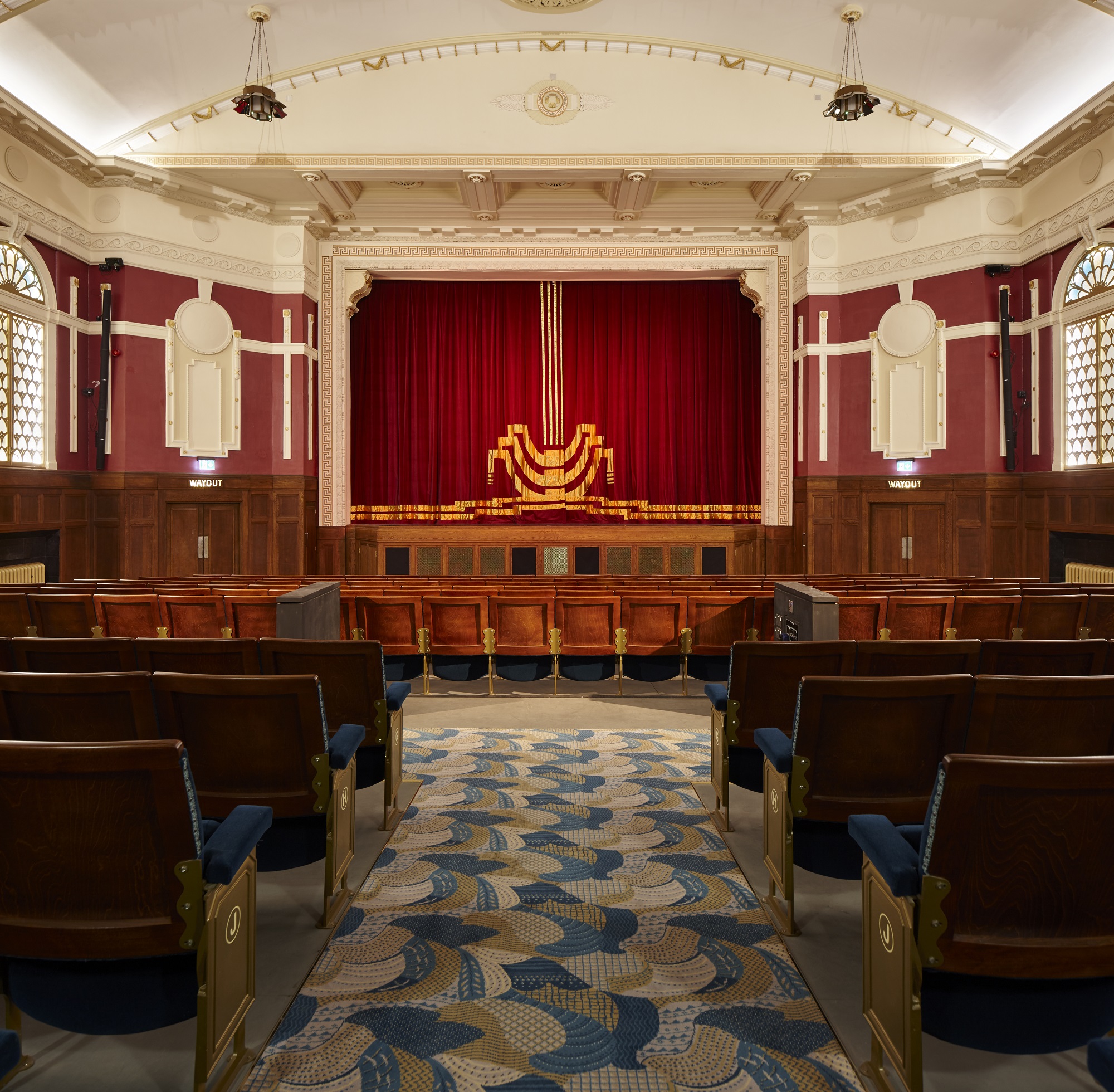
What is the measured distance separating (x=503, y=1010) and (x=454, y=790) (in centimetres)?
182

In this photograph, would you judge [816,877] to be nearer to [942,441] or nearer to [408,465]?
[942,441]

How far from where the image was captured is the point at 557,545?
11.6 meters

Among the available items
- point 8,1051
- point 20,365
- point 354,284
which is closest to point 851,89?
point 354,284

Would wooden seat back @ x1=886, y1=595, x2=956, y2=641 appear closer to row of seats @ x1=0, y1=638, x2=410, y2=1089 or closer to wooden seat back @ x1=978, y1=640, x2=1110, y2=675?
wooden seat back @ x1=978, y1=640, x2=1110, y2=675

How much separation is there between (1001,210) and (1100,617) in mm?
6548

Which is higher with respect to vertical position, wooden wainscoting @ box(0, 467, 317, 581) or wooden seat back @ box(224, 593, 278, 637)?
wooden wainscoting @ box(0, 467, 317, 581)

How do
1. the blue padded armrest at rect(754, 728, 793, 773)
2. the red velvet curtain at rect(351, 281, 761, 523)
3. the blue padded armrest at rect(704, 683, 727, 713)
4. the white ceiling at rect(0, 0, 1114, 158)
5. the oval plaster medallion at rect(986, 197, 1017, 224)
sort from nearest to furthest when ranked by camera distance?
the blue padded armrest at rect(754, 728, 793, 773) < the blue padded armrest at rect(704, 683, 727, 713) < the white ceiling at rect(0, 0, 1114, 158) < the oval plaster medallion at rect(986, 197, 1017, 224) < the red velvet curtain at rect(351, 281, 761, 523)

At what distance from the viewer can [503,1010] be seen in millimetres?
2135

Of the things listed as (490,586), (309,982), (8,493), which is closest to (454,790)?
(309,982)

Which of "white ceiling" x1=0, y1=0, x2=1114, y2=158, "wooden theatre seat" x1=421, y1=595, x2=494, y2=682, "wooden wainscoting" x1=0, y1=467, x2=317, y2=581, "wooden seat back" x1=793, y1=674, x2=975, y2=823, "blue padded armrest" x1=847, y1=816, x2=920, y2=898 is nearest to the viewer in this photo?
"blue padded armrest" x1=847, y1=816, x2=920, y2=898

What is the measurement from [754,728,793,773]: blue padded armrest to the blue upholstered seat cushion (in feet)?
6.48

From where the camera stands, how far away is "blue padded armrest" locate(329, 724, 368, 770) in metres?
2.59

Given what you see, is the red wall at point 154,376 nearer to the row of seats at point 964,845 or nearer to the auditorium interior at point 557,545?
the auditorium interior at point 557,545

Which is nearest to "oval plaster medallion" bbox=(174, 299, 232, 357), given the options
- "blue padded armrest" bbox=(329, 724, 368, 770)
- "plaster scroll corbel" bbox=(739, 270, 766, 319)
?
"plaster scroll corbel" bbox=(739, 270, 766, 319)
